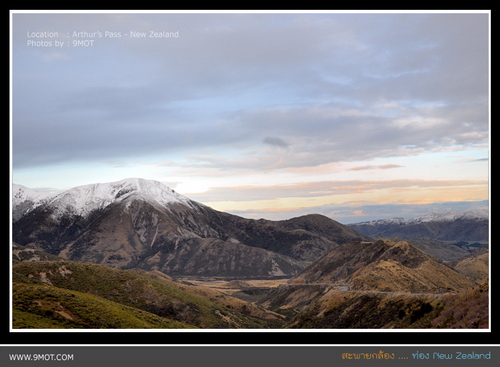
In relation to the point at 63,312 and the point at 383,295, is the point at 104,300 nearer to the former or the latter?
the point at 63,312

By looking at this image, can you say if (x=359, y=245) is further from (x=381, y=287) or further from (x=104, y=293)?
(x=104, y=293)

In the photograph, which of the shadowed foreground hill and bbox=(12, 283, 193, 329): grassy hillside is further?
bbox=(12, 283, 193, 329): grassy hillside

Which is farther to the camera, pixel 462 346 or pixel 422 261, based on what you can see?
pixel 422 261

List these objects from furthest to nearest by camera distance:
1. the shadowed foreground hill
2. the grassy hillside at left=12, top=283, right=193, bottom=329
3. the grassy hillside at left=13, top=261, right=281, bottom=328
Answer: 1. the grassy hillside at left=13, top=261, right=281, bottom=328
2. the grassy hillside at left=12, top=283, right=193, bottom=329
3. the shadowed foreground hill

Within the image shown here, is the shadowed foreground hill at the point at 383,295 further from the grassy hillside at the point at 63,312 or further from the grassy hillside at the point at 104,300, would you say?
the grassy hillside at the point at 63,312

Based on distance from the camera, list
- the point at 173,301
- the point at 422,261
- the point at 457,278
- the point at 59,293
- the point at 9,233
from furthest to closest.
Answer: the point at 422,261
the point at 457,278
the point at 173,301
the point at 59,293
the point at 9,233

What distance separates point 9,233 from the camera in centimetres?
3625

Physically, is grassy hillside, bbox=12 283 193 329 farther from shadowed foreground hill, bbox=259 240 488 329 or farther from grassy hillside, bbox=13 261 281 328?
shadowed foreground hill, bbox=259 240 488 329

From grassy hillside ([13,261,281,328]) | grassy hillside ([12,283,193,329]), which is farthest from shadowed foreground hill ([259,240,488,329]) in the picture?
grassy hillside ([12,283,193,329])

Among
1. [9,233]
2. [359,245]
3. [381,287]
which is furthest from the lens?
[359,245]

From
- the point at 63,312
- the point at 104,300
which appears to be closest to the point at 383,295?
the point at 104,300

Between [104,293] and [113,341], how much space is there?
58882mm
